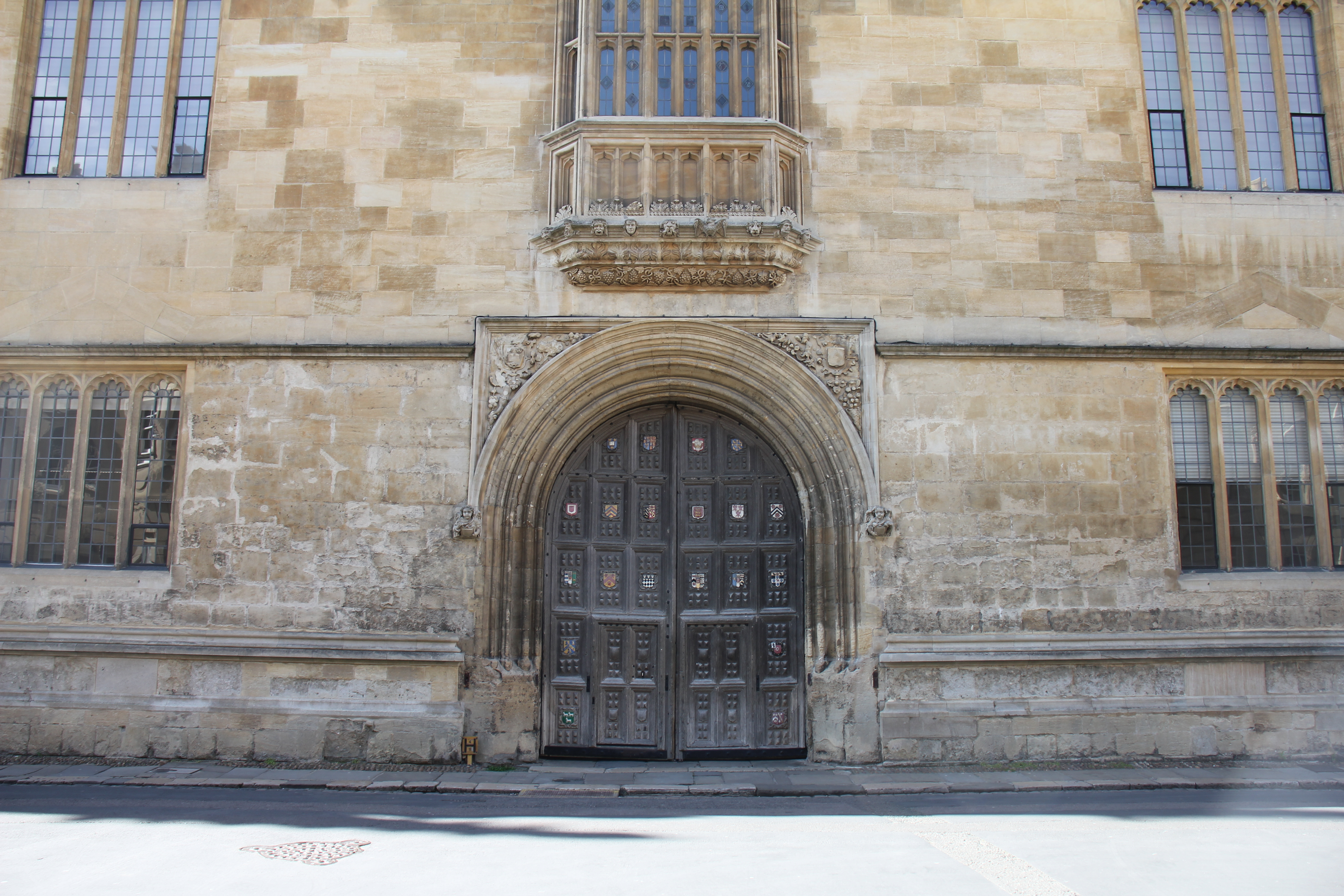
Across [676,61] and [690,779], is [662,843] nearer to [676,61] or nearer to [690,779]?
[690,779]

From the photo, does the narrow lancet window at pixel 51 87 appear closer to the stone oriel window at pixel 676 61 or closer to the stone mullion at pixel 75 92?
the stone mullion at pixel 75 92

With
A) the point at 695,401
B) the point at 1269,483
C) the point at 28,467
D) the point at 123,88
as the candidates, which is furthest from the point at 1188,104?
the point at 28,467

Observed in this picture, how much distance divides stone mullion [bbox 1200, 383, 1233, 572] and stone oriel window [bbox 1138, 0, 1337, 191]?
238 cm

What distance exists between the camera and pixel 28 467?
8773 mm

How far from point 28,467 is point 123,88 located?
13.8ft

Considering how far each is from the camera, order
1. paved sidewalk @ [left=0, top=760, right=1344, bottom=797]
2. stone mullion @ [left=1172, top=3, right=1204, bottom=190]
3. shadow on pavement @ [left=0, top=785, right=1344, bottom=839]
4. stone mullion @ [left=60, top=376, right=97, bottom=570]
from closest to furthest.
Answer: shadow on pavement @ [left=0, top=785, right=1344, bottom=839]
paved sidewalk @ [left=0, top=760, right=1344, bottom=797]
stone mullion @ [left=60, top=376, right=97, bottom=570]
stone mullion @ [left=1172, top=3, right=1204, bottom=190]

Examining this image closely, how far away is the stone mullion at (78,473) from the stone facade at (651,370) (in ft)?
0.79

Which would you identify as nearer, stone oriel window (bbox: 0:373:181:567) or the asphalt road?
the asphalt road

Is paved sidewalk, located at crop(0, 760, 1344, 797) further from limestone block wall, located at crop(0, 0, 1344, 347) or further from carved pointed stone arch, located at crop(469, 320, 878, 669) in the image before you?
limestone block wall, located at crop(0, 0, 1344, 347)

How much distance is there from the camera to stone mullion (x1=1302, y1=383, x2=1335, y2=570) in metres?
8.88

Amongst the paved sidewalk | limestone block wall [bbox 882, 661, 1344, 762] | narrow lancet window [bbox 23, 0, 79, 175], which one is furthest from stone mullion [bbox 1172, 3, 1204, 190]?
narrow lancet window [bbox 23, 0, 79, 175]

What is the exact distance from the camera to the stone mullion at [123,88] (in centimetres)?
920

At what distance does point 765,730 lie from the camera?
8492 mm

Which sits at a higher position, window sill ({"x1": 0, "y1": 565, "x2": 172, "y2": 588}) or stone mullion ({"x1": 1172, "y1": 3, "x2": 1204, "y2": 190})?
A: stone mullion ({"x1": 1172, "y1": 3, "x2": 1204, "y2": 190})
